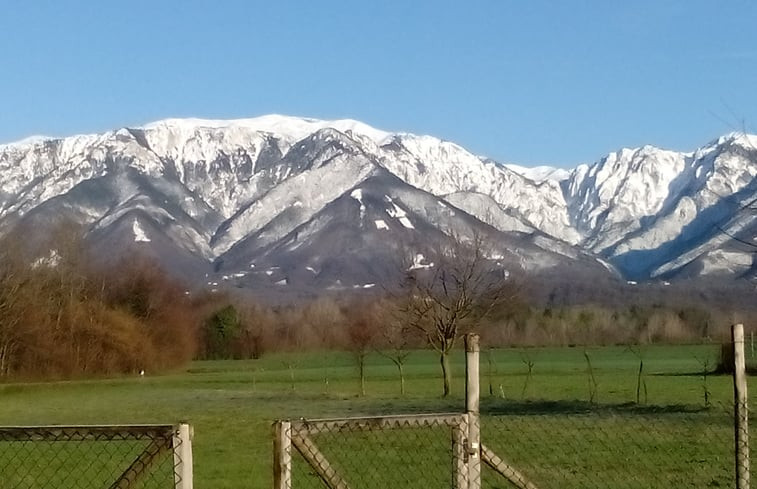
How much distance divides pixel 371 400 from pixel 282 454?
4022 cm

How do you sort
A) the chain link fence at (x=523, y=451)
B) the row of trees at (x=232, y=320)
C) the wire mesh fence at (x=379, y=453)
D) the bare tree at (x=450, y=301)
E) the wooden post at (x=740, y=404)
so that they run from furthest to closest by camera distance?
the row of trees at (x=232, y=320) < the bare tree at (x=450, y=301) < the wooden post at (x=740, y=404) < the chain link fence at (x=523, y=451) < the wire mesh fence at (x=379, y=453)

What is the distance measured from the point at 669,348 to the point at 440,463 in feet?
272

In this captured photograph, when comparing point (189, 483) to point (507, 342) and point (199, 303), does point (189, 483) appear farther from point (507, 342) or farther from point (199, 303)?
point (199, 303)

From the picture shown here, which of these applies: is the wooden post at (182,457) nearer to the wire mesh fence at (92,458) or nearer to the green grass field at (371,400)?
the wire mesh fence at (92,458)

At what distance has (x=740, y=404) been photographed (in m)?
8.23

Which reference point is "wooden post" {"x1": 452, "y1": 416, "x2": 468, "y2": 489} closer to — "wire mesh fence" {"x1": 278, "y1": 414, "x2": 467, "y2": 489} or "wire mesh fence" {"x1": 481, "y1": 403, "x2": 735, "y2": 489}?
"wire mesh fence" {"x1": 278, "y1": 414, "x2": 467, "y2": 489}

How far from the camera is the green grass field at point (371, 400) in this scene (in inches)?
886

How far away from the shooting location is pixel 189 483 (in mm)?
6887

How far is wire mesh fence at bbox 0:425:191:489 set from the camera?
22.9 ft

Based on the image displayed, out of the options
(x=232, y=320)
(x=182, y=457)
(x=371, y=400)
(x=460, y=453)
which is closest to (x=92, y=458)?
(x=460, y=453)

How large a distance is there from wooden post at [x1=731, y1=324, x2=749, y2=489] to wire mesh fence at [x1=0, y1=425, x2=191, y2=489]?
416 centimetres

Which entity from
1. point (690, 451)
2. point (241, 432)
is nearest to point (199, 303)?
point (241, 432)

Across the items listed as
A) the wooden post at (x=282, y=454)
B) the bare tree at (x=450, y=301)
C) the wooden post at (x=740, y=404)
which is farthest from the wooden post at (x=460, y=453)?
the bare tree at (x=450, y=301)

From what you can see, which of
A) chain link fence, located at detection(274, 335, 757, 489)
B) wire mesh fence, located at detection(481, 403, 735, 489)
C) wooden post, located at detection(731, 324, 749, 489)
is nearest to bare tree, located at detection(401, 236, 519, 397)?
wire mesh fence, located at detection(481, 403, 735, 489)
